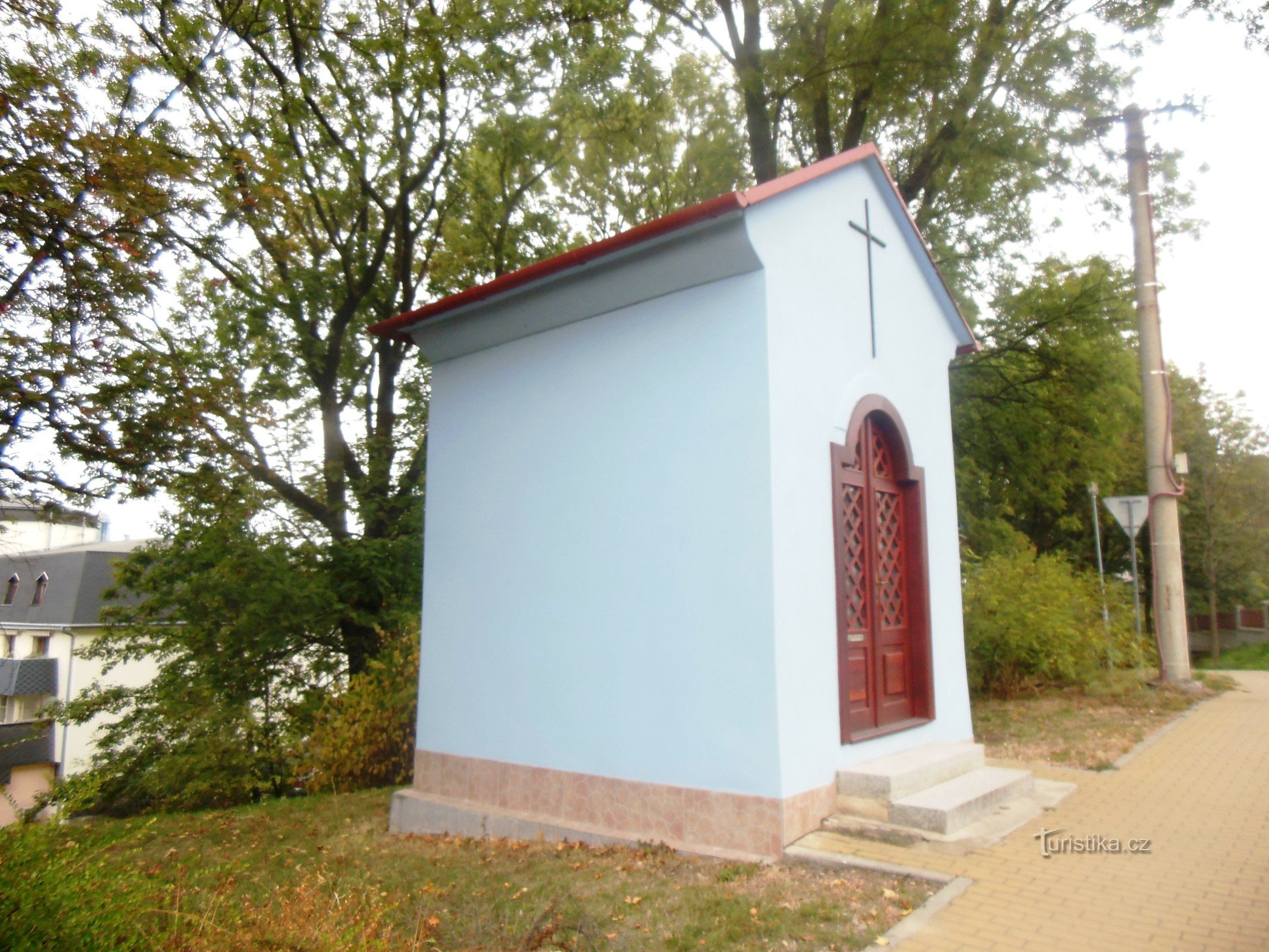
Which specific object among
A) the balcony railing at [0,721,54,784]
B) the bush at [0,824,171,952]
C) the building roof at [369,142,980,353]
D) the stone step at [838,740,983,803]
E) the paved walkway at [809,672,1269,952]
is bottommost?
the balcony railing at [0,721,54,784]

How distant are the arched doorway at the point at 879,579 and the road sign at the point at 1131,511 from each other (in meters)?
6.46

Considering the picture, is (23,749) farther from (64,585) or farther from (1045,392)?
(1045,392)

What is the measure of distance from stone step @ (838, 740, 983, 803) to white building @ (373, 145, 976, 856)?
145mm

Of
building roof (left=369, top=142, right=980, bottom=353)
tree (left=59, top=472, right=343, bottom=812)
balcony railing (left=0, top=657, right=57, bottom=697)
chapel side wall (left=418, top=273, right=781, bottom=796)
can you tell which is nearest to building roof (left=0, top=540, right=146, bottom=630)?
balcony railing (left=0, top=657, right=57, bottom=697)

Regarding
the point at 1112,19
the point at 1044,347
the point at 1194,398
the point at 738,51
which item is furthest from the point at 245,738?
the point at 1194,398

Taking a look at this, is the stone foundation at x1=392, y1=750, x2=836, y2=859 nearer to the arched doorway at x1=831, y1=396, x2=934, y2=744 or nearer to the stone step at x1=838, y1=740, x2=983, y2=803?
the stone step at x1=838, y1=740, x2=983, y2=803

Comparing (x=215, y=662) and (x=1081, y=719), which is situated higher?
(x=215, y=662)

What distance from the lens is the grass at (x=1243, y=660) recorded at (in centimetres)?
2266

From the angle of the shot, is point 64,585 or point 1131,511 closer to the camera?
point 1131,511

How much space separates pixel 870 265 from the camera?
7.38 metres

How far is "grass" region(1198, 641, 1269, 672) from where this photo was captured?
74.3ft

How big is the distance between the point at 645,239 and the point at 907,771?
13.8 ft

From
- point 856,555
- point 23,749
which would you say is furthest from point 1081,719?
point 23,749

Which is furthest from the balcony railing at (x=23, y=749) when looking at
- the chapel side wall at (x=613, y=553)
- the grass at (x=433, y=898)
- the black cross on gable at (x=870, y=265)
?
the black cross on gable at (x=870, y=265)
